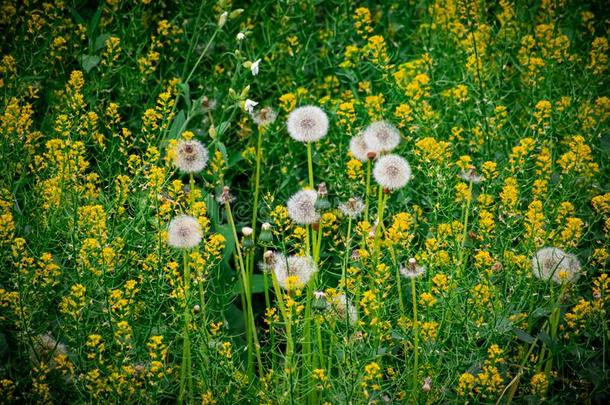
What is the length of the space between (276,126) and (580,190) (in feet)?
4.54

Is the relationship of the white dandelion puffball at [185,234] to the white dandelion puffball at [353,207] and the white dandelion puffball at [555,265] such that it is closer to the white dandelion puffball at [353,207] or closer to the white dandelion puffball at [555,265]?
the white dandelion puffball at [353,207]

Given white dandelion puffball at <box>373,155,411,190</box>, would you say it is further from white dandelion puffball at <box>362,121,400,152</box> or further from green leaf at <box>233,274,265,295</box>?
green leaf at <box>233,274,265,295</box>

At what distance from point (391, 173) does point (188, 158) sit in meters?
0.73

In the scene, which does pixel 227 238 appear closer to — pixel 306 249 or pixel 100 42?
pixel 306 249

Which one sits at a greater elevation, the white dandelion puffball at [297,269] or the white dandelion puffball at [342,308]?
the white dandelion puffball at [297,269]

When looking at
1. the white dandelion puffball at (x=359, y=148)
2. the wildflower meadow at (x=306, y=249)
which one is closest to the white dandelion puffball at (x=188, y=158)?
the wildflower meadow at (x=306, y=249)

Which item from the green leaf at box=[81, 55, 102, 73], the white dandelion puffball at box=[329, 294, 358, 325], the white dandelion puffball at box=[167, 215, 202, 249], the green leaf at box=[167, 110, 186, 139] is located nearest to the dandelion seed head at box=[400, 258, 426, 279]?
the white dandelion puffball at box=[329, 294, 358, 325]

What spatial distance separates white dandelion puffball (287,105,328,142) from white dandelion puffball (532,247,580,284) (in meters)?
0.91

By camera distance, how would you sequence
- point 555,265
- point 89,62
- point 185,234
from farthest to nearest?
point 89,62 < point 555,265 < point 185,234

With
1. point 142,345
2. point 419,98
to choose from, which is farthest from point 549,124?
point 142,345

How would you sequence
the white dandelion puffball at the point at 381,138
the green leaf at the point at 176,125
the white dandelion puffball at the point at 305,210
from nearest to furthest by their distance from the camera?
the white dandelion puffball at the point at 305,210 → the white dandelion puffball at the point at 381,138 → the green leaf at the point at 176,125

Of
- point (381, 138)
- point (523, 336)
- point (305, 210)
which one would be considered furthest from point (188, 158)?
point (523, 336)

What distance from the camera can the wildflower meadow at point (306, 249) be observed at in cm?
224

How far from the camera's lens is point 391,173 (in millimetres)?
2473
